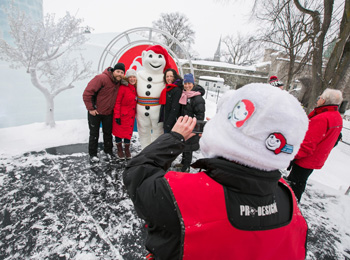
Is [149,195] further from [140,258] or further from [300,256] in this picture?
[140,258]

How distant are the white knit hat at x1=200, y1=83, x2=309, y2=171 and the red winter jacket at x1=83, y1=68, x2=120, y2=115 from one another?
117 inches

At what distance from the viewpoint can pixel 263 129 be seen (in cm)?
68

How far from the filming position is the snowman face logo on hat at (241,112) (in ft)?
2.32

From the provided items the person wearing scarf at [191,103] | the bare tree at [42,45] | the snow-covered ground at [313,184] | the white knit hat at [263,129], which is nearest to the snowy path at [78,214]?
the snow-covered ground at [313,184]

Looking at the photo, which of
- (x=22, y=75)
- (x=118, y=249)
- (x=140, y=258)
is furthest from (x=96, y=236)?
(x=22, y=75)

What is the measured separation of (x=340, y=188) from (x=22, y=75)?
10.7 meters

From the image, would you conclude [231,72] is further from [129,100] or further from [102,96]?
[102,96]

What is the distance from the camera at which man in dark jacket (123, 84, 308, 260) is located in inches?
26.3

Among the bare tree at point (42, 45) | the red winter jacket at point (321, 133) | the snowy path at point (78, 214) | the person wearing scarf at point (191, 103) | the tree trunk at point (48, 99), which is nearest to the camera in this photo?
the snowy path at point (78, 214)

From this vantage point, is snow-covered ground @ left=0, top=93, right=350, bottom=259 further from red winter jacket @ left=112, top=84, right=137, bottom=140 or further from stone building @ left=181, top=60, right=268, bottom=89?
stone building @ left=181, top=60, right=268, bottom=89

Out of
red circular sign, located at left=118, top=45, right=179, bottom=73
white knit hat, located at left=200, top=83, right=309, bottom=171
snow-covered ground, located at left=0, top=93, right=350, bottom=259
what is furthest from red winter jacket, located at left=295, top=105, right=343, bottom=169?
red circular sign, located at left=118, top=45, right=179, bottom=73

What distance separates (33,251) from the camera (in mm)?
1798

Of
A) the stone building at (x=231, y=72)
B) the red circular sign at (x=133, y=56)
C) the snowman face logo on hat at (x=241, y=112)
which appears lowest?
the snowman face logo on hat at (x=241, y=112)

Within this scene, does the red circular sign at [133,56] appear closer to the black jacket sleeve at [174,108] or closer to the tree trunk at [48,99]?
the black jacket sleeve at [174,108]
